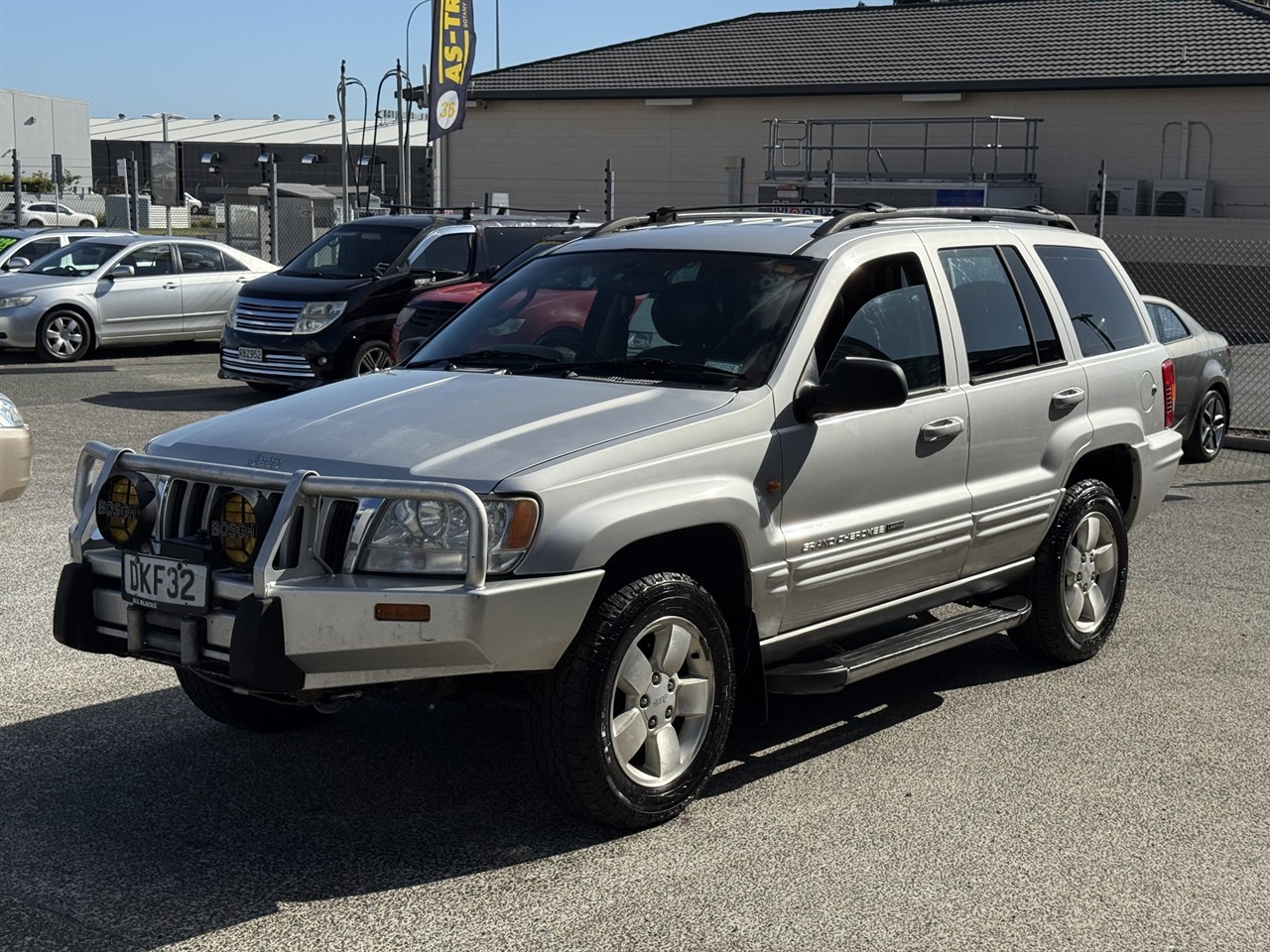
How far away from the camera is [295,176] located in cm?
7994

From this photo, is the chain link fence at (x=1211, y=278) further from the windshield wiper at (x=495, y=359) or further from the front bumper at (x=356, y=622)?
the front bumper at (x=356, y=622)

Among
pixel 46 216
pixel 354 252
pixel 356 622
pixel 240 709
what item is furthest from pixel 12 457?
pixel 46 216

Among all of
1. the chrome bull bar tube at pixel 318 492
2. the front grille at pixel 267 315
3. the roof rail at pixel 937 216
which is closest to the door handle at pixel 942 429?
the roof rail at pixel 937 216

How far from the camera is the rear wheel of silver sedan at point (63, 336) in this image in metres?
18.5

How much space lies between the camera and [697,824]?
492 centimetres

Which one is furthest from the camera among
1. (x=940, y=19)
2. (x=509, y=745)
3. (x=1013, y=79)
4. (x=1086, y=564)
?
A: (x=940, y=19)

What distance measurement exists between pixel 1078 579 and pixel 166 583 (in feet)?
13.1

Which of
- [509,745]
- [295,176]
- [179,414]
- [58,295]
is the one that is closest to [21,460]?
[509,745]

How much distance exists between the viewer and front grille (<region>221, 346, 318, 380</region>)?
1480 cm

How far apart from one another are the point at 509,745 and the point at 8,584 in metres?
3.49

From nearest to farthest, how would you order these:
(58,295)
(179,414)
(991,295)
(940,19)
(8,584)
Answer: (991,295)
(8,584)
(179,414)
(58,295)
(940,19)

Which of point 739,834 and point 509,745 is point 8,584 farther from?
point 739,834

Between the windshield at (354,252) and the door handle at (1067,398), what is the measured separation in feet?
32.5

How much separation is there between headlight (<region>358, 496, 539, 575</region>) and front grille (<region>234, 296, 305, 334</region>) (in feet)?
35.8
